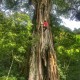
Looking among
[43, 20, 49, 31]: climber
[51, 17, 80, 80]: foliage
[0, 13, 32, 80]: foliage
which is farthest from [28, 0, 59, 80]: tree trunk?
[51, 17, 80, 80]: foliage

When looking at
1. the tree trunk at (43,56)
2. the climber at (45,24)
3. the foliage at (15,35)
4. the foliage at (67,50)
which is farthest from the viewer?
the foliage at (67,50)

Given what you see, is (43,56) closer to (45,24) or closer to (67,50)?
(45,24)

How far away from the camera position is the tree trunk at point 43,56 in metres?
8.03

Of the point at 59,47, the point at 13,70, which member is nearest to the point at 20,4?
the point at 59,47

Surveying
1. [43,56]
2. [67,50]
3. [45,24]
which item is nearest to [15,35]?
[43,56]

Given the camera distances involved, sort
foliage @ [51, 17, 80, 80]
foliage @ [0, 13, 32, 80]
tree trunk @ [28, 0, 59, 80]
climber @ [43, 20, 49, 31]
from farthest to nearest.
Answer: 1. foliage @ [51, 17, 80, 80]
2. climber @ [43, 20, 49, 31]
3. tree trunk @ [28, 0, 59, 80]
4. foliage @ [0, 13, 32, 80]

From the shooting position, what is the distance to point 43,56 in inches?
323

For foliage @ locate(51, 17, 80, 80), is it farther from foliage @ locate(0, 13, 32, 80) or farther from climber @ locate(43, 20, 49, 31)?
foliage @ locate(0, 13, 32, 80)

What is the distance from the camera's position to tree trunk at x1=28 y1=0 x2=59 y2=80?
8031 mm

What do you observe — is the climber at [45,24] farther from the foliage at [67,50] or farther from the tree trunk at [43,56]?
the foliage at [67,50]

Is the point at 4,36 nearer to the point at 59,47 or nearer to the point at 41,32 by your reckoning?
the point at 41,32

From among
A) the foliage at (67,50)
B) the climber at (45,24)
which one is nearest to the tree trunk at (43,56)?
the climber at (45,24)

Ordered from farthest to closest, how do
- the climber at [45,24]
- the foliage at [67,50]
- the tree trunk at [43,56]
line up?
1. the foliage at [67,50]
2. the climber at [45,24]
3. the tree trunk at [43,56]

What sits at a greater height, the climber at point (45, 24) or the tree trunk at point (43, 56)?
the climber at point (45, 24)
